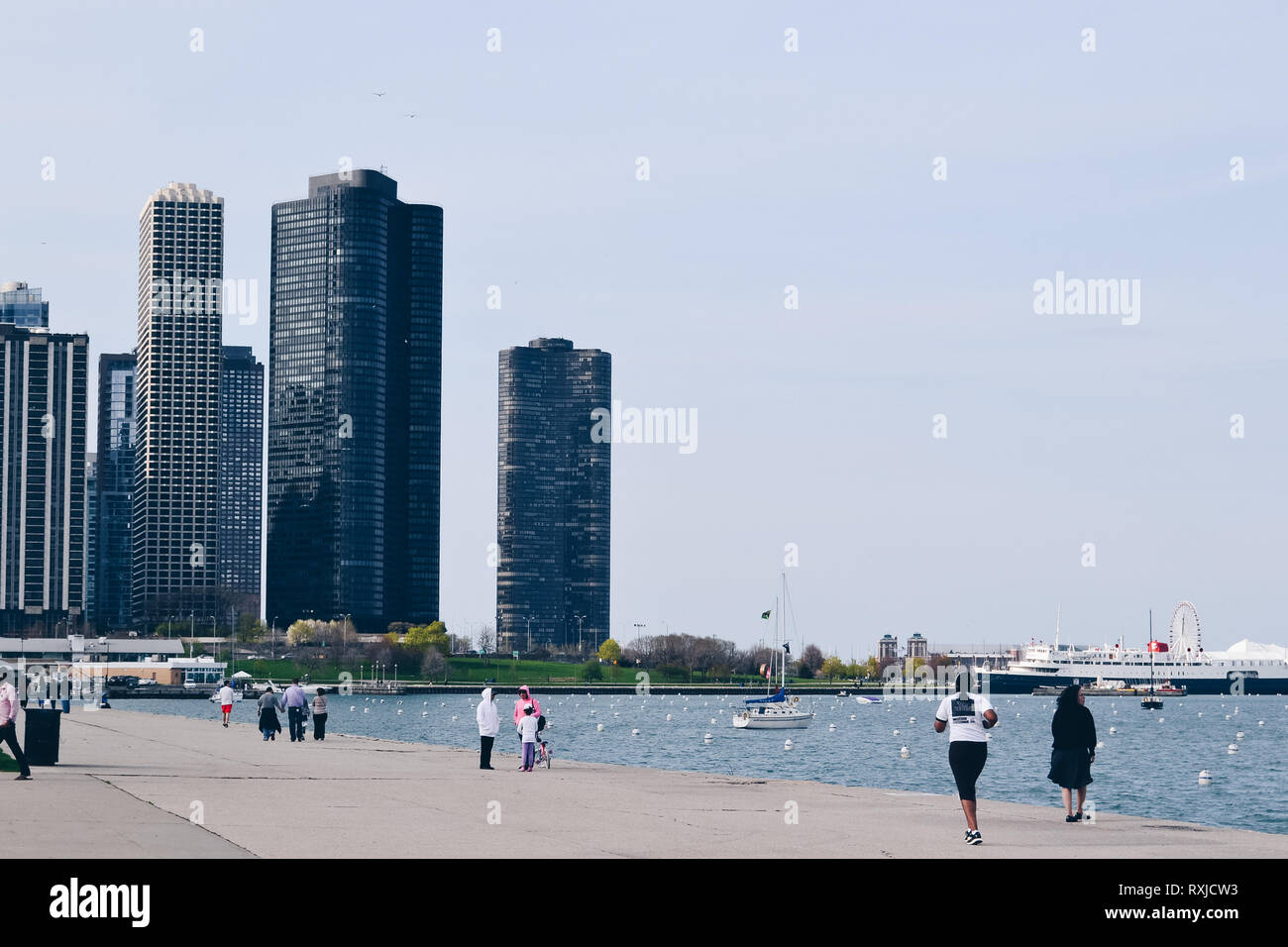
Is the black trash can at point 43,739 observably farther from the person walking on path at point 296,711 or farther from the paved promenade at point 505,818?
the person walking on path at point 296,711

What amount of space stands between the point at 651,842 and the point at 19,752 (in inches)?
564

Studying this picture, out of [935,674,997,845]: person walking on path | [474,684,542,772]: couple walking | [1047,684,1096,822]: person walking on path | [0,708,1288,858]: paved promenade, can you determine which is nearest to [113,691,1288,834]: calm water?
[474,684,542,772]: couple walking

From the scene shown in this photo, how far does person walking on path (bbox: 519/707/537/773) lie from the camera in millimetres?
37844

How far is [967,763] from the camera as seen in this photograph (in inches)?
884

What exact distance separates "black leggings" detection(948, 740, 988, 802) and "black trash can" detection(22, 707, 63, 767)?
20.5m

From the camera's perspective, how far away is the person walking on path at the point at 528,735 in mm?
37844

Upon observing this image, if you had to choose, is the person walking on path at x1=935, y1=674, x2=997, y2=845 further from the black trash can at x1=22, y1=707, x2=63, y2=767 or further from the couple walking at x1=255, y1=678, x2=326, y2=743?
the couple walking at x1=255, y1=678, x2=326, y2=743

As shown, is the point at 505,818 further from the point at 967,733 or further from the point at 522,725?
the point at 522,725

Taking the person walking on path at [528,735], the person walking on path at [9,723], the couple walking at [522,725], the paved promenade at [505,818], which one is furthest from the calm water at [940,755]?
the person walking on path at [9,723]

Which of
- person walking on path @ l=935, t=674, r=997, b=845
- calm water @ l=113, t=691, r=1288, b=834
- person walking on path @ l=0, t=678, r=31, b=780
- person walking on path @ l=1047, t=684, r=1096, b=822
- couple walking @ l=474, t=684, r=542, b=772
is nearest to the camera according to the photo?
person walking on path @ l=935, t=674, r=997, b=845

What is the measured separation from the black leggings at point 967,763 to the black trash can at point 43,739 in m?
20.5

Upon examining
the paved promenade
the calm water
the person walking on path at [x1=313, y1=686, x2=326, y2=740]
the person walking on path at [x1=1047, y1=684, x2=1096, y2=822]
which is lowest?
the calm water
